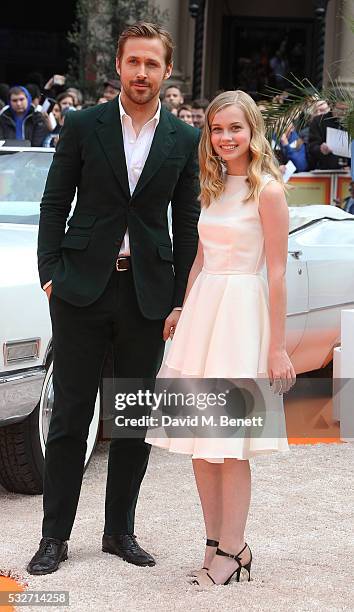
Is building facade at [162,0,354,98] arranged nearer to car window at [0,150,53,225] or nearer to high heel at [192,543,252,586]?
car window at [0,150,53,225]

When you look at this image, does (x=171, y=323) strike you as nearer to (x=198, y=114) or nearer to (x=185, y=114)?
(x=185, y=114)

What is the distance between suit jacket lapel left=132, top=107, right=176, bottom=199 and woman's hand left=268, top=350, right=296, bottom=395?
0.78m

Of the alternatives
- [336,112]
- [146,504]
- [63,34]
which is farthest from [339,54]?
[146,504]

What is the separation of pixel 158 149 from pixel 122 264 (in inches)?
17.2

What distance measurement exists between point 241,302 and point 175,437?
54cm

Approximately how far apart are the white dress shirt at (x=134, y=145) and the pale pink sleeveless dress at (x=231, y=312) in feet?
0.99

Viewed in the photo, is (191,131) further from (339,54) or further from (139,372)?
(339,54)

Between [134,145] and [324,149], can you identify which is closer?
[134,145]

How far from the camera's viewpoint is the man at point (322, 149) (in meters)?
12.8

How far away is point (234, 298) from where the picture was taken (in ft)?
13.3

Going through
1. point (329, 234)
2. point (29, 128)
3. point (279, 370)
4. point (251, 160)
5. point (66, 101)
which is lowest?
point (279, 370)

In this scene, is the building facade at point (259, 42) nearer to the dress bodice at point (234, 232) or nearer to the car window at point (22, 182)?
the car window at point (22, 182)

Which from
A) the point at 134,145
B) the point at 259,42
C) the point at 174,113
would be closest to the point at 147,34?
the point at 134,145

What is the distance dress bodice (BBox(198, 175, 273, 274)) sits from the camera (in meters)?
4.03
